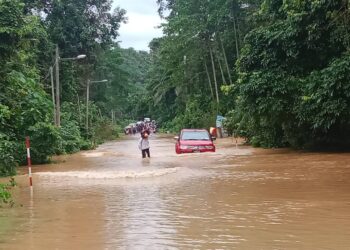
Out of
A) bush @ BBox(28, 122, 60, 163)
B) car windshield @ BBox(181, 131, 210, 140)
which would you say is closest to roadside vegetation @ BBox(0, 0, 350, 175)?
bush @ BBox(28, 122, 60, 163)

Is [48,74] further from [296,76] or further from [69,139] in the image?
[296,76]

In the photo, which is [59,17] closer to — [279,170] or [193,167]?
[193,167]

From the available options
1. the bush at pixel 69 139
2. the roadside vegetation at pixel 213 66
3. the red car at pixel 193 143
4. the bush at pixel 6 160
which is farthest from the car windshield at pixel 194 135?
the bush at pixel 6 160

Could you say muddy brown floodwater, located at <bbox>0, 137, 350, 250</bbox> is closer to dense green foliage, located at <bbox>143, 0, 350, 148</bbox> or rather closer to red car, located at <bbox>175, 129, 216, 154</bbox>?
dense green foliage, located at <bbox>143, 0, 350, 148</bbox>

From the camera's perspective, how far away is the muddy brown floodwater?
6516 mm

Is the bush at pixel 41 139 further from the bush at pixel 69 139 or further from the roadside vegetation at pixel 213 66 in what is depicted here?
the bush at pixel 69 139

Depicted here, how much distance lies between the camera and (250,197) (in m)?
9.96

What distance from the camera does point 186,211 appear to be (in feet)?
28.3

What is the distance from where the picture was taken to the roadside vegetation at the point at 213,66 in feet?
57.1

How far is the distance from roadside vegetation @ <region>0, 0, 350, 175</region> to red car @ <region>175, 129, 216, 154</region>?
2077mm

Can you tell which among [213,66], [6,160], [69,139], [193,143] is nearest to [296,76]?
[193,143]

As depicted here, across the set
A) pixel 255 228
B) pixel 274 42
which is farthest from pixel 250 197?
pixel 274 42

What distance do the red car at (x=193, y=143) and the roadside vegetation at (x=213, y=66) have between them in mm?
2077

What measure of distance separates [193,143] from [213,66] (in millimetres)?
20453
